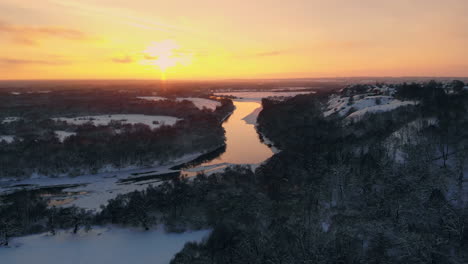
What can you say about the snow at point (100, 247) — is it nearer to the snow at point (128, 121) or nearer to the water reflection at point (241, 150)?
the water reflection at point (241, 150)

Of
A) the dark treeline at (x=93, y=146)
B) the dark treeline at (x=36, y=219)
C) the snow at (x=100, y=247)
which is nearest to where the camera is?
the snow at (x=100, y=247)

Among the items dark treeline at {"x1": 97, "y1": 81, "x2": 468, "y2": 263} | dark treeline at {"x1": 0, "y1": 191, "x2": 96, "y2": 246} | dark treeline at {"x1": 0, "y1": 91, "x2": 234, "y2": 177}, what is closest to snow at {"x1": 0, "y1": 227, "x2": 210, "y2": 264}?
dark treeline at {"x1": 0, "y1": 191, "x2": 96, "y2": 246}

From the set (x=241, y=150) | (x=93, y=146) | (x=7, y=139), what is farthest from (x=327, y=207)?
(x=7, y=139)

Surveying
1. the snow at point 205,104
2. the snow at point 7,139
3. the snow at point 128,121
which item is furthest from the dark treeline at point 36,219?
the snow at point 205,104

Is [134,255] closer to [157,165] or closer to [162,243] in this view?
[162,243]

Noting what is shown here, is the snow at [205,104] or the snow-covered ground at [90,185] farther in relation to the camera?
the snow at [205,104]

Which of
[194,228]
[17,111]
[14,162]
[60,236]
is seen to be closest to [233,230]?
[194,228]

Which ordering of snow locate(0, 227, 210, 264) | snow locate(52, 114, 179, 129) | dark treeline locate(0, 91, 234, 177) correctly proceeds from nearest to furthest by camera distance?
snow locate(0, 227, 210, 264), dark treeline locate(0, 91, 234, 177), snow locate(52, 114, 179, 129)

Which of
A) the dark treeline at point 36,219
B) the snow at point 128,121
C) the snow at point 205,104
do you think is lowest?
the dark treeline at point 36,219

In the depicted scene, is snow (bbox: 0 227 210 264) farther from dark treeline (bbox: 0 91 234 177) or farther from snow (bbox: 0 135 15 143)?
snow (bbox: 0 135 15 143)
